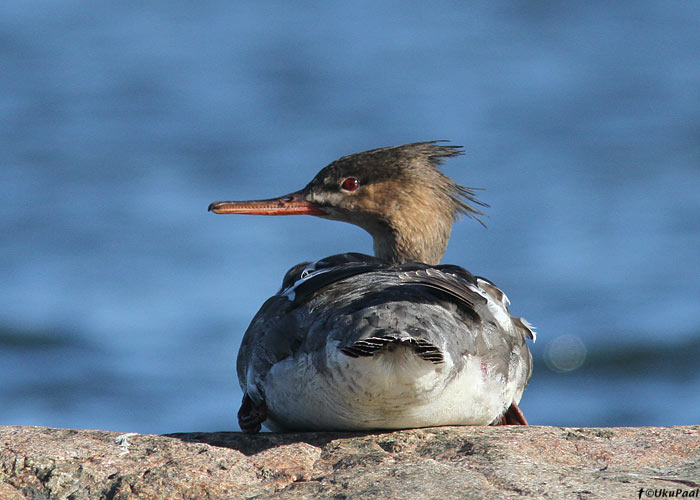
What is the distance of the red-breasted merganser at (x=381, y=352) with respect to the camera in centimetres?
345

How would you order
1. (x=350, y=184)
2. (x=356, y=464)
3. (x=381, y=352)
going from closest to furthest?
(x=356, y=464)
(x=381, y=352)
(x=350, y=184)

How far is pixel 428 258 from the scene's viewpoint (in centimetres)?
580

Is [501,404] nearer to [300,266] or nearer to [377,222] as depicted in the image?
[300,266]

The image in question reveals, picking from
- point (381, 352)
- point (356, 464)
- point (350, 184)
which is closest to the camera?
point (356, 464)

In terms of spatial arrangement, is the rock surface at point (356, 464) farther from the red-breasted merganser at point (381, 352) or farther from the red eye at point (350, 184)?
the red eye at point (350, 184)

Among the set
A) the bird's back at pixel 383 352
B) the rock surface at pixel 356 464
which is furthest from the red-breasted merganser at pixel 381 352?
the rock surface at pixel 356 464

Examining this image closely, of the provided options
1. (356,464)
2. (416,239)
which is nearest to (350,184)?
(416,239)

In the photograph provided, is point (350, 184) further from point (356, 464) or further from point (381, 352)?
point (356, 464)

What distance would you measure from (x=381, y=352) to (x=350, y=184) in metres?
2.48

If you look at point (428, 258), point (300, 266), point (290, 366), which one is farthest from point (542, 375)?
point (290, 366)

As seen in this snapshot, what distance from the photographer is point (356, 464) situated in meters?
3.27

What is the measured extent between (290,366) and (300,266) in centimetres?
115

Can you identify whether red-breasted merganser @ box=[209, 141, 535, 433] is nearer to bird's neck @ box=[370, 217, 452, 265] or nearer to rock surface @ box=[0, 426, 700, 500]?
rock surface @ box=[0, 426, 700, 500]

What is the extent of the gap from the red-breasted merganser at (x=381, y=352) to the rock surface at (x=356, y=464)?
15 cm
